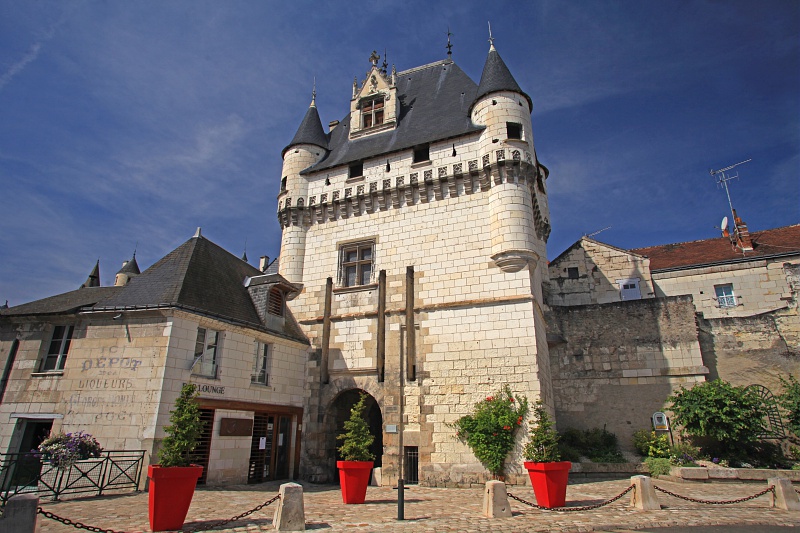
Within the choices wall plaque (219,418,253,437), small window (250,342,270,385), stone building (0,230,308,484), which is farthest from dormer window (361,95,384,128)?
wall plaque (219,418,253,437)

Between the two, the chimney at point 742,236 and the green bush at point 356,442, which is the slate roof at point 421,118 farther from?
the chimney at point 742,236

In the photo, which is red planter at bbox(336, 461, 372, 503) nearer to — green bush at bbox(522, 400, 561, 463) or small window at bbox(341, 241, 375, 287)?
green bush at bbox(522, 400, 561, 463)

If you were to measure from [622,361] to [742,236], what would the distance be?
9.14 metres

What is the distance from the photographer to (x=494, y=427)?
453 inches

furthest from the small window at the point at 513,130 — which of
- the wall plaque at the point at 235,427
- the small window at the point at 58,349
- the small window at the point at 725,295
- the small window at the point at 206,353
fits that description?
the small window at the point at 58,349

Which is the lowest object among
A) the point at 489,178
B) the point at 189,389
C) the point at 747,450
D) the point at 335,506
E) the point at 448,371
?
the point at 335,506

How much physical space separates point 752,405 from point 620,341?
3.91 metres

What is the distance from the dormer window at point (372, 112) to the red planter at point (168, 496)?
45.9ft

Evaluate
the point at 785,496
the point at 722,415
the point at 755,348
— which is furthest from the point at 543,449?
the point at 755,348

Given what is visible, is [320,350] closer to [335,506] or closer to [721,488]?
[335,506]

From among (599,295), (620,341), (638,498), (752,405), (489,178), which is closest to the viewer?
(638,498)

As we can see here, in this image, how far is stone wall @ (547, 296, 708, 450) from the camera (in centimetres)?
1486

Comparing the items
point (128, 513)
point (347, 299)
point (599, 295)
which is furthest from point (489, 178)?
point (128, 513)

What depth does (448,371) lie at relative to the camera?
41.8ft
